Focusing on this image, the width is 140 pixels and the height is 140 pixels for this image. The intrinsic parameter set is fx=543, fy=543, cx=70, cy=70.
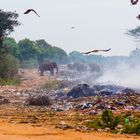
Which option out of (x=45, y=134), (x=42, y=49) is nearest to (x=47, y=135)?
(x=45, y=134)

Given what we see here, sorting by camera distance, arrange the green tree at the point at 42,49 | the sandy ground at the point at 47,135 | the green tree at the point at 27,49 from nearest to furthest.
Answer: the sandy ground at the point at 47,135
the green tree at the point at 27,49
the green tree at the point at 42,49

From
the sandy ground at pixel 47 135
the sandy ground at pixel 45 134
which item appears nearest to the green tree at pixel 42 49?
the sandy ground at pixel 45 134

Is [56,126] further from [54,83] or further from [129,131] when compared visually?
[54,83]

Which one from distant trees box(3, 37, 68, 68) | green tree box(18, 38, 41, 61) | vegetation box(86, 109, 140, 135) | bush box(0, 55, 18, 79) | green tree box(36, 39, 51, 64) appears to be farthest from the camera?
green tree box(36, 39, 51, 64)

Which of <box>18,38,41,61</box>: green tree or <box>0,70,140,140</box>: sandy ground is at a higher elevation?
<box>18,38,41,61</box>: green tree

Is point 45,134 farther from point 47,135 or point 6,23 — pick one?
point 6,23

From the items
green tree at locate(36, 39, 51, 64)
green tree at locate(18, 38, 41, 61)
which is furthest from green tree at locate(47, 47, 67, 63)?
green tree at locate(18, 38, 41, 61)

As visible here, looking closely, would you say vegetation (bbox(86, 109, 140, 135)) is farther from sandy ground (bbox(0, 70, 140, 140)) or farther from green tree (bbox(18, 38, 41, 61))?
green tree (bbox(18, 38, 41, 61))

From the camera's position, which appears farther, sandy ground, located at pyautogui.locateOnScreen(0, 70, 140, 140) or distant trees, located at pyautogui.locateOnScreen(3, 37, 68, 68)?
distant trees, located at pyautogui.locateOnScreen(3, 37, 68, 68)

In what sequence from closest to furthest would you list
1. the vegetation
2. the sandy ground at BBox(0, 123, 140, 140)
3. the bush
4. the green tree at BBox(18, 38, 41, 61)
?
the sandy ground at BBox(0, 123, 140, 140), the vegetation, the bush, the green tree at BBox(18, 38, 41, 61)

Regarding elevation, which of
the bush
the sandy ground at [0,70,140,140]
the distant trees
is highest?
the distant trees

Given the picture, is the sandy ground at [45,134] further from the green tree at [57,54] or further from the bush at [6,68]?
the green tree at [57,54]

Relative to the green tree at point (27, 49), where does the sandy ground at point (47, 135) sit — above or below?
below

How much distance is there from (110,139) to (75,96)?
53.6 feet
